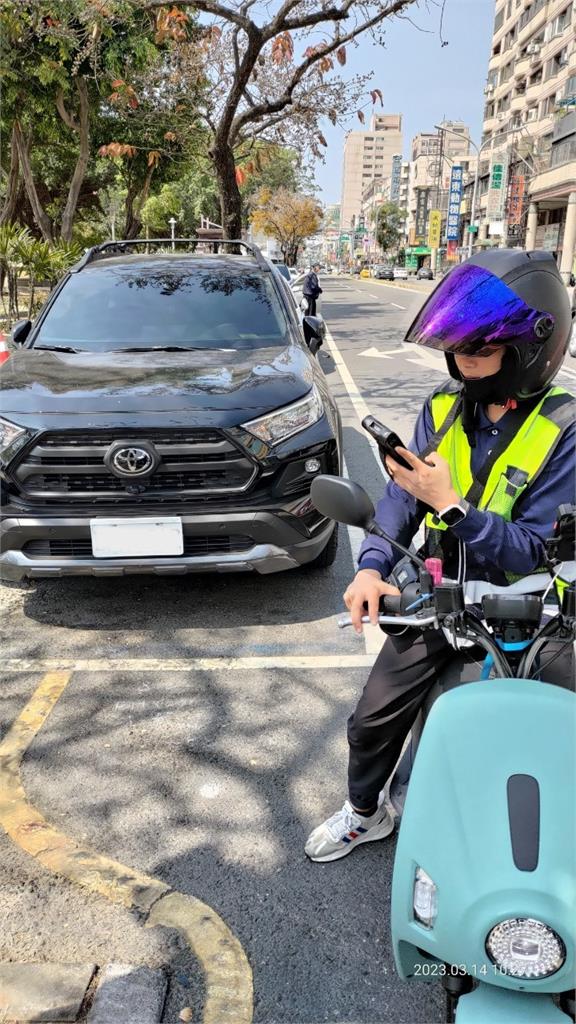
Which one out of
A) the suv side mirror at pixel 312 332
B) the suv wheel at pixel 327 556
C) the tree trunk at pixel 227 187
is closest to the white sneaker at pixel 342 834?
the suv wheel at pixel 327 556

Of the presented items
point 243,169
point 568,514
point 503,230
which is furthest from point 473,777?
point 503,230

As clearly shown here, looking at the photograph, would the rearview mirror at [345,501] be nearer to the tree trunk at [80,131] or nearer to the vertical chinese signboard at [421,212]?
the tree trunk at [80,131]

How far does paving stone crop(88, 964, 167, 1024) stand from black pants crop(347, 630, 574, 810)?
726 mm

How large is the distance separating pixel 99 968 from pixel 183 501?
2.00 meters

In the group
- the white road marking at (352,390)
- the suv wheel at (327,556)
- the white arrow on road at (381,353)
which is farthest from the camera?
the white arrow on road at (381,353)

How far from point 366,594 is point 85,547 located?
2.03 metres

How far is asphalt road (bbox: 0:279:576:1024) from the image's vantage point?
83.0 inches

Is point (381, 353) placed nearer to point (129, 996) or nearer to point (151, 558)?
point (151, 558)

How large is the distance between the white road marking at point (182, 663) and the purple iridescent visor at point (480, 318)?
83.9 inches

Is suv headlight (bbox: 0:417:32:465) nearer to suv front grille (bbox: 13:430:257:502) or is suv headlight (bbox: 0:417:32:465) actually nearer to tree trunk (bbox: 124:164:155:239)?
suv front grille (bbox: 13:430:257:502)

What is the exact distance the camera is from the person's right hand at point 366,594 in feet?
6.44

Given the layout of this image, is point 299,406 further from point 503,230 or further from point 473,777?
point 503,230

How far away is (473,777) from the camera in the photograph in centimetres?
147

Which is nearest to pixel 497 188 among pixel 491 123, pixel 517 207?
pixel 517 207
